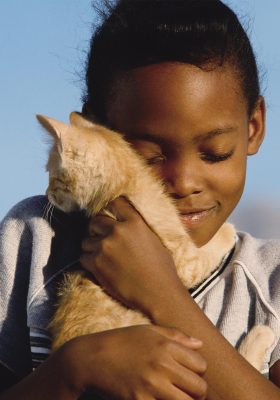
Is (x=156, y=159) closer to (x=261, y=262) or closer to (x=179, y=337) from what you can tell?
(x=261, y=262)

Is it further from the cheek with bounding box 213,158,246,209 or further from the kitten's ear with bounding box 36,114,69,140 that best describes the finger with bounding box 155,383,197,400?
the kitten's ear with bounding box 36,114,69,140

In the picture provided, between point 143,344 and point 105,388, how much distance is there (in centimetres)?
13

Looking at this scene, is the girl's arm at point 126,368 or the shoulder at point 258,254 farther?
the shoulder at point 258,254

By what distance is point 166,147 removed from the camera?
1.90 meters

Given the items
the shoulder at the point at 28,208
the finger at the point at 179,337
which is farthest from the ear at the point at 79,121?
the finger at the point at 179,337

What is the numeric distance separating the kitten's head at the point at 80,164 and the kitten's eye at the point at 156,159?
105 mm

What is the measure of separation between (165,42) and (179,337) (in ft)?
2.73

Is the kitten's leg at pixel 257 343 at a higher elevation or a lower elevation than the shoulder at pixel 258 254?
lower

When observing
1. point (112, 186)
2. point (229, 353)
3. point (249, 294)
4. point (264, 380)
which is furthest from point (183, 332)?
point (112, 186)

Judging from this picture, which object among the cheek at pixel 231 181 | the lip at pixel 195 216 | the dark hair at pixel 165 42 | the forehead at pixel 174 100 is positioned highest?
the dark hair at pixel 165 42

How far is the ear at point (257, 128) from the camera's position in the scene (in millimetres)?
2254

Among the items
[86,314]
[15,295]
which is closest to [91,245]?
[86,314]

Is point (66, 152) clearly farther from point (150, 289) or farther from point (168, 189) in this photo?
point (150, 289)

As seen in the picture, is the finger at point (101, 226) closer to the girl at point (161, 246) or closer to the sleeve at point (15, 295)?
the girl at point (161, 246)
